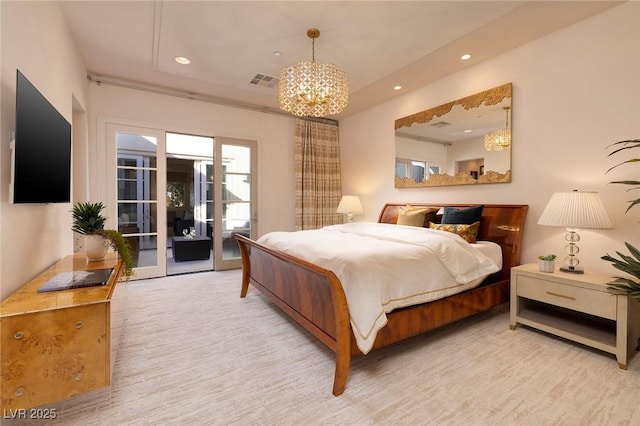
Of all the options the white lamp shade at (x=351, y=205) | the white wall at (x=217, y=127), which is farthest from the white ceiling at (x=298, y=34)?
the white lamp shade at (x=351, y=205)

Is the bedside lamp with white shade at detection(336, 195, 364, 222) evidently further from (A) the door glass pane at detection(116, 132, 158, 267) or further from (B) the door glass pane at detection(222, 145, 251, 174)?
(A) the door glass pane at detection(116, 132, 158, 267)

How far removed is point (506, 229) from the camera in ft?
10.1

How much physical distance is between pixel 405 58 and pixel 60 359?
3.95m

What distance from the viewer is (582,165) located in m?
2.65

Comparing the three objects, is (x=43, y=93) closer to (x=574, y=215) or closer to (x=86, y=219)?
(x=86, y=219)

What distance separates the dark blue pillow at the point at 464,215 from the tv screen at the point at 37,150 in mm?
3685

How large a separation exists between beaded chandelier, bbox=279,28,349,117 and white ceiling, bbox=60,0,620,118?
36cm

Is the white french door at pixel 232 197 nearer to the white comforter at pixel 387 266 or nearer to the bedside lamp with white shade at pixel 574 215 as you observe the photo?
the white comforter at pixel 387 266

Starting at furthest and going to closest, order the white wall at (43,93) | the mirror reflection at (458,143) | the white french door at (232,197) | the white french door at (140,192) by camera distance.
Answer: the white french door at (232,197), the white french door at (140,192), the mirror reflection at (458,143), the white wall at (43,93)

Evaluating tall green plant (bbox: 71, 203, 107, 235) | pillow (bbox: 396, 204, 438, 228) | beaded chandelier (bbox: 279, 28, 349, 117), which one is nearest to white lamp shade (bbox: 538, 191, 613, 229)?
pillow (bbox: 396, 204, 438, 228)

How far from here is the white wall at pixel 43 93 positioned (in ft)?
5.13

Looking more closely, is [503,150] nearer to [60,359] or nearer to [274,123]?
[274,123]

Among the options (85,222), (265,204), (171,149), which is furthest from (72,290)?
(171,149)

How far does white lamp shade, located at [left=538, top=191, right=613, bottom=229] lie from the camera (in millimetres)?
2250
